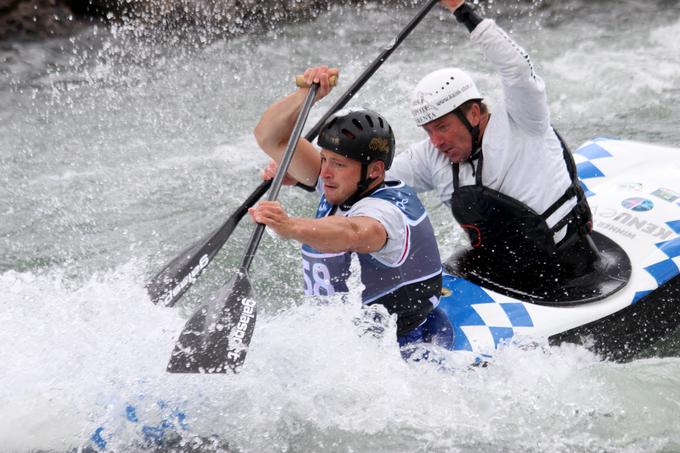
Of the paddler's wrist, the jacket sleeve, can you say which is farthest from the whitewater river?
the paddler's wrist

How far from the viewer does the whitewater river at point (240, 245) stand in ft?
11.1

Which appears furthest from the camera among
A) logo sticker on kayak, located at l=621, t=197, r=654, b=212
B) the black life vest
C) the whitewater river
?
logo sticker on kayak, located at l=621, t=197, r=654, b=212

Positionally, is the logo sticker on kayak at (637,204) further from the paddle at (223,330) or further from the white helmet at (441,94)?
the paddle at (223,330)

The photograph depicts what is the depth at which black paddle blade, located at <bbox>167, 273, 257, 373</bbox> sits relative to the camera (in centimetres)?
323

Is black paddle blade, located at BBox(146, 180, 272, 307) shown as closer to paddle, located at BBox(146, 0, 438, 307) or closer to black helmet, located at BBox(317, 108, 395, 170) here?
paddle, located at BBox(146, 0, 438, 307)

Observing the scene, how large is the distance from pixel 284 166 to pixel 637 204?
2.10 metres

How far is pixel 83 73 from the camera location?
9.41 meters

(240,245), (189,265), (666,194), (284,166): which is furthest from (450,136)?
(240,245)

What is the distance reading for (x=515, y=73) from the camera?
379 centimetres

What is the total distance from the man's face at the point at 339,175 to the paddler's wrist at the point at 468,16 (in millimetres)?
946

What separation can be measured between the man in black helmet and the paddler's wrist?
2.31 feet

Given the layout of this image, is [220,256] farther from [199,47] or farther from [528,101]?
[199,47]

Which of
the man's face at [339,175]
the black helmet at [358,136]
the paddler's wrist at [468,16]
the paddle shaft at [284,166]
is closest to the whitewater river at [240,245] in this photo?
the paddle shaft at [284,166]

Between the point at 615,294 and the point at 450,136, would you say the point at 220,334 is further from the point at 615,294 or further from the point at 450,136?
the point at 615,294
